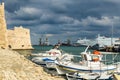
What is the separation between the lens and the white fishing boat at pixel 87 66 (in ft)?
94.7

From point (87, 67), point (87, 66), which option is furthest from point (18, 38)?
point (87, 67)

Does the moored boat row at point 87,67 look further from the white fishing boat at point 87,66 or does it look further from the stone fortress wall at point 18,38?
the stone fortress wall at point 18,38

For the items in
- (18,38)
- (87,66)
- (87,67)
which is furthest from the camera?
(18,38)

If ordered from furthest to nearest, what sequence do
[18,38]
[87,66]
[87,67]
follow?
1. [18,38]
2. [87,66]
3. [87,67]

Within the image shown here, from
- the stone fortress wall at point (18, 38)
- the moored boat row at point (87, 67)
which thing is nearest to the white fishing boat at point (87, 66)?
the moored boat row at point (87, 67)

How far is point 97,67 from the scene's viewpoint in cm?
2895

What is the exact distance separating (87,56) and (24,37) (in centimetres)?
6860

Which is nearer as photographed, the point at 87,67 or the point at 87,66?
the point at 87,67

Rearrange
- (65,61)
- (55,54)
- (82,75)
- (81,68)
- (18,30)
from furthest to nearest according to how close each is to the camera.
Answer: (18,30)
(55,54)
(65,61)
(81,68)
(82,75)

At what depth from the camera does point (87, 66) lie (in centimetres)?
2914

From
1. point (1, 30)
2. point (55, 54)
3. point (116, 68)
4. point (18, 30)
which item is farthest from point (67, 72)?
point (18, 30)

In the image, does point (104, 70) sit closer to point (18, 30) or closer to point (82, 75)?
point (82, 75)

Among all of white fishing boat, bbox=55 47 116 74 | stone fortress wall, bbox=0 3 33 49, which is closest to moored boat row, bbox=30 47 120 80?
white fishing boat, bbox=55 47 116 74

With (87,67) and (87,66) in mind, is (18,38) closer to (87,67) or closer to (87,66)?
(87,66)
